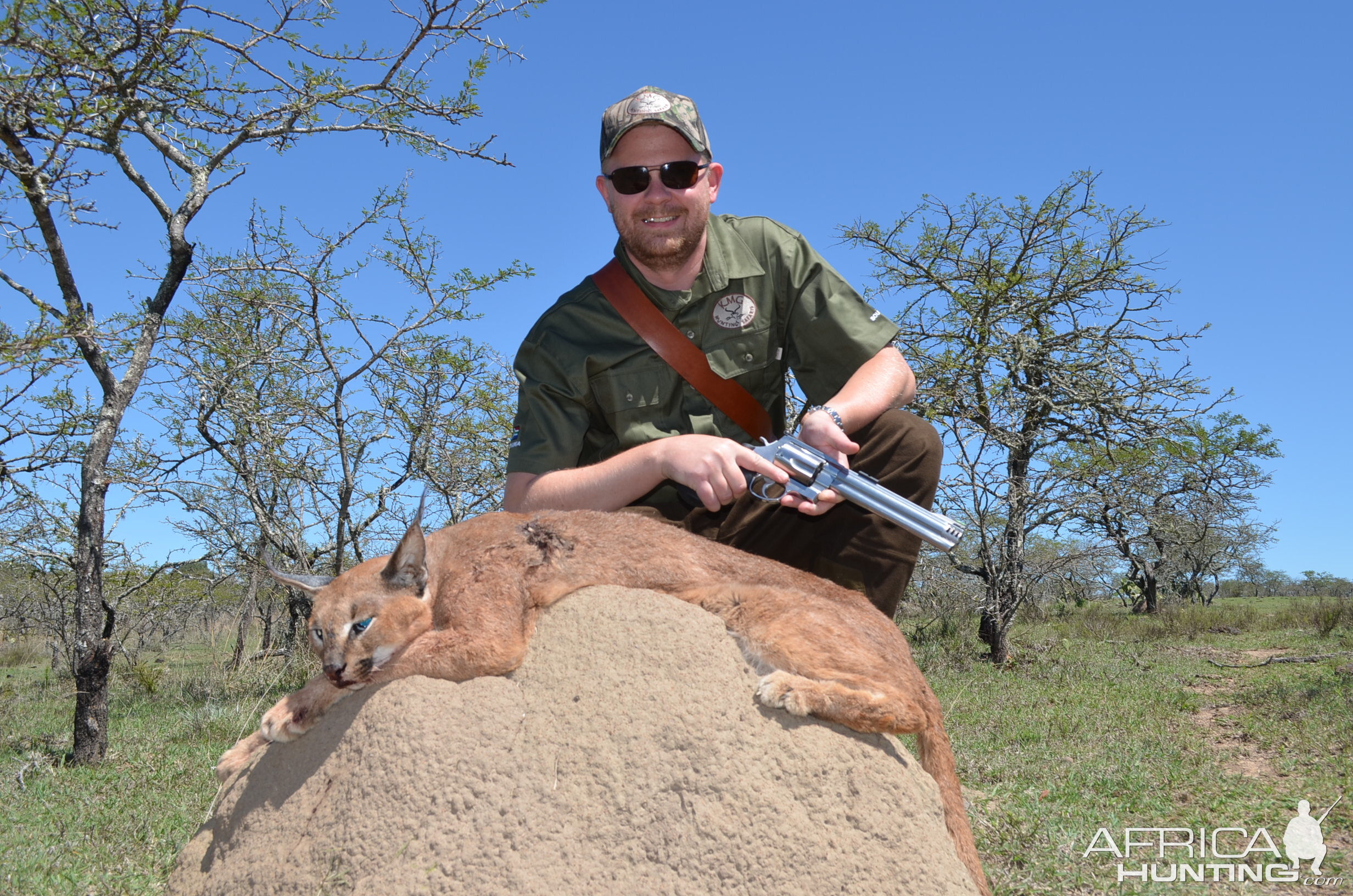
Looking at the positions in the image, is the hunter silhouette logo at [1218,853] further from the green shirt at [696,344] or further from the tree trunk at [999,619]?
the tree trunk at [999,619]

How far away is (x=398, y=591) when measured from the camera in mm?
3275

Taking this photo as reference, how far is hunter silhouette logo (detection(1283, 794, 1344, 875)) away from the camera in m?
6.10

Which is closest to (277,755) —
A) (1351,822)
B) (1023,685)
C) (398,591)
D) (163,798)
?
(398,591)

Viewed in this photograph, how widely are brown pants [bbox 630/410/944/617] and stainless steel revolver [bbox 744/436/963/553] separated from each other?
1.06ft

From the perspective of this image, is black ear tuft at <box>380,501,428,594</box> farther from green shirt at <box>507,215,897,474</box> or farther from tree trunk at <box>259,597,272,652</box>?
tree trunk at <box>259,597,272,652</box>

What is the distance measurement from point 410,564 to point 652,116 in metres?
2.51

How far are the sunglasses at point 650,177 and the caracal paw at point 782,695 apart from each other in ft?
8.34

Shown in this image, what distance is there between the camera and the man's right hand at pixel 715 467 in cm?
369

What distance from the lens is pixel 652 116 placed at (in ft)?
14.6

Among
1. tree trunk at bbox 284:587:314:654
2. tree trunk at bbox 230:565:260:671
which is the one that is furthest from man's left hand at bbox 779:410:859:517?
tree trunk at bbox 230:565:260:671

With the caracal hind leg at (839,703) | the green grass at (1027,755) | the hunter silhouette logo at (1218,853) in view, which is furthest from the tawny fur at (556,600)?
the hunter silhouette logo at (1218,853)

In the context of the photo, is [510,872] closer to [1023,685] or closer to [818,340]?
[818,340]

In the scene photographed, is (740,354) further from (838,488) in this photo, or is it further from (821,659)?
(821,659)

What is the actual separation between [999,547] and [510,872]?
42.8 feet
